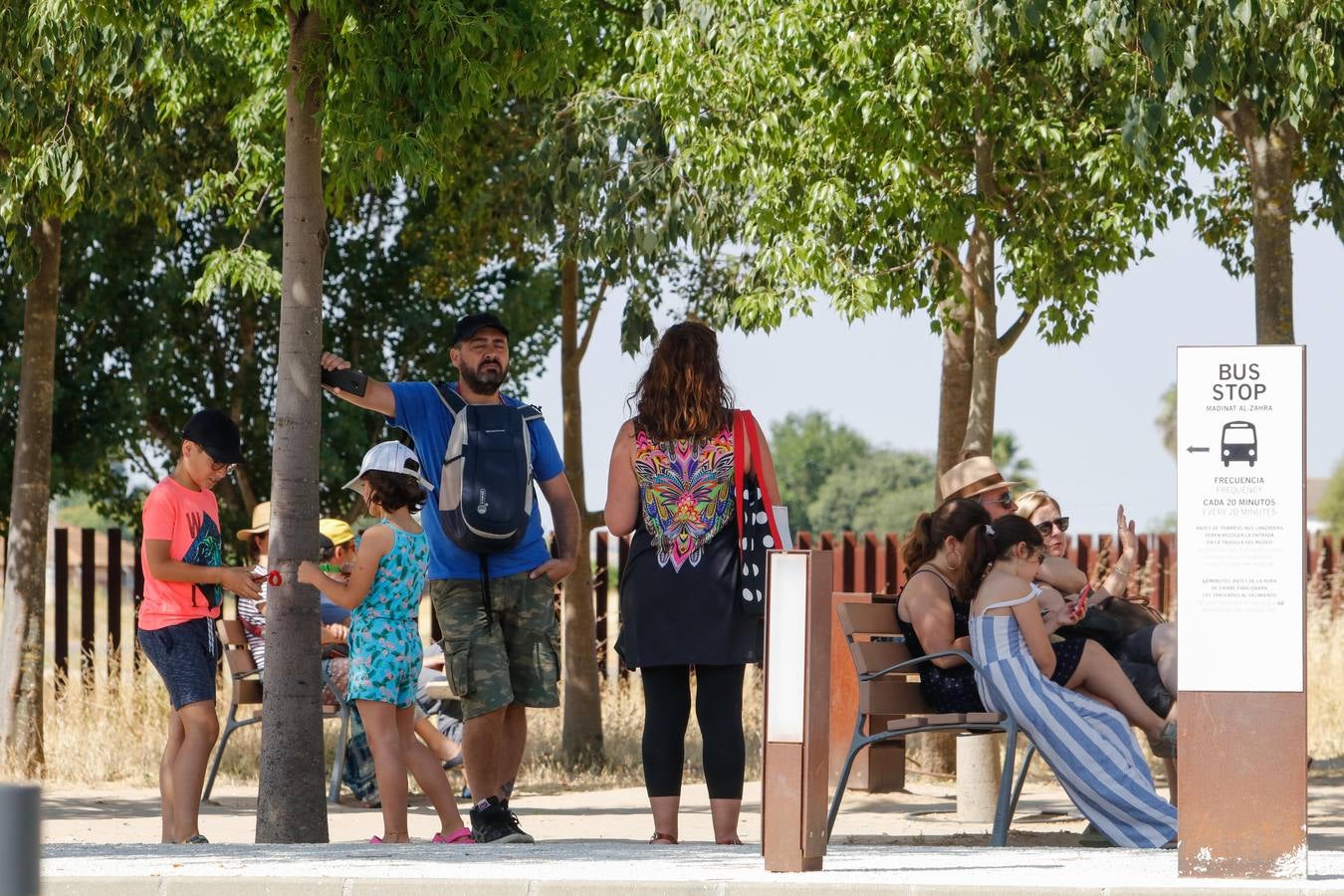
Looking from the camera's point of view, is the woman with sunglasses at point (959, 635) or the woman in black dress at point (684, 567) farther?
the woman with sunglasses at point (959, 635)

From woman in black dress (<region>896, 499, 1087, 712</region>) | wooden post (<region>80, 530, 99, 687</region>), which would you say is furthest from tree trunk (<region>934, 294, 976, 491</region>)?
wooden post (<region>80, 530, 99, 687</region>)

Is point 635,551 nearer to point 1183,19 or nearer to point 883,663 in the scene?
point 883,663

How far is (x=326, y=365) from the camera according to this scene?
736 cm

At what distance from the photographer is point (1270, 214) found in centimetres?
1059

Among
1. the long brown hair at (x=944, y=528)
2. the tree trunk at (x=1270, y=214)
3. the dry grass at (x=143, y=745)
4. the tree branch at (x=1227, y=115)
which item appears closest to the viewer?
the long brown hair at (x=944, y=528)

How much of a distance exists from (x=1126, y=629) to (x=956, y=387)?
3.45 m

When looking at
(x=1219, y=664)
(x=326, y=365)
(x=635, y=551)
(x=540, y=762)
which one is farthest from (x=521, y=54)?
(x=540, y=762)

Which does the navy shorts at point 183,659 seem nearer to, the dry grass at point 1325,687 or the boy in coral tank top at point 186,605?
the boy in coral tank top at point 186,605

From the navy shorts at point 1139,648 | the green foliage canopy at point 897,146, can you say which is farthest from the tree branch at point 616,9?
the navy shorts at point 1139,648

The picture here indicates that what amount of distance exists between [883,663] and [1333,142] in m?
5.85

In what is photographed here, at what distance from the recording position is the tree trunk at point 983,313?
409 inches

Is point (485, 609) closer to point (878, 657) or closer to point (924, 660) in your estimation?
point (878, 657)

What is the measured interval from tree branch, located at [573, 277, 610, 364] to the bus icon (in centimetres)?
758

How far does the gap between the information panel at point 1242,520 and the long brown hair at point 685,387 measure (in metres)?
1.77
